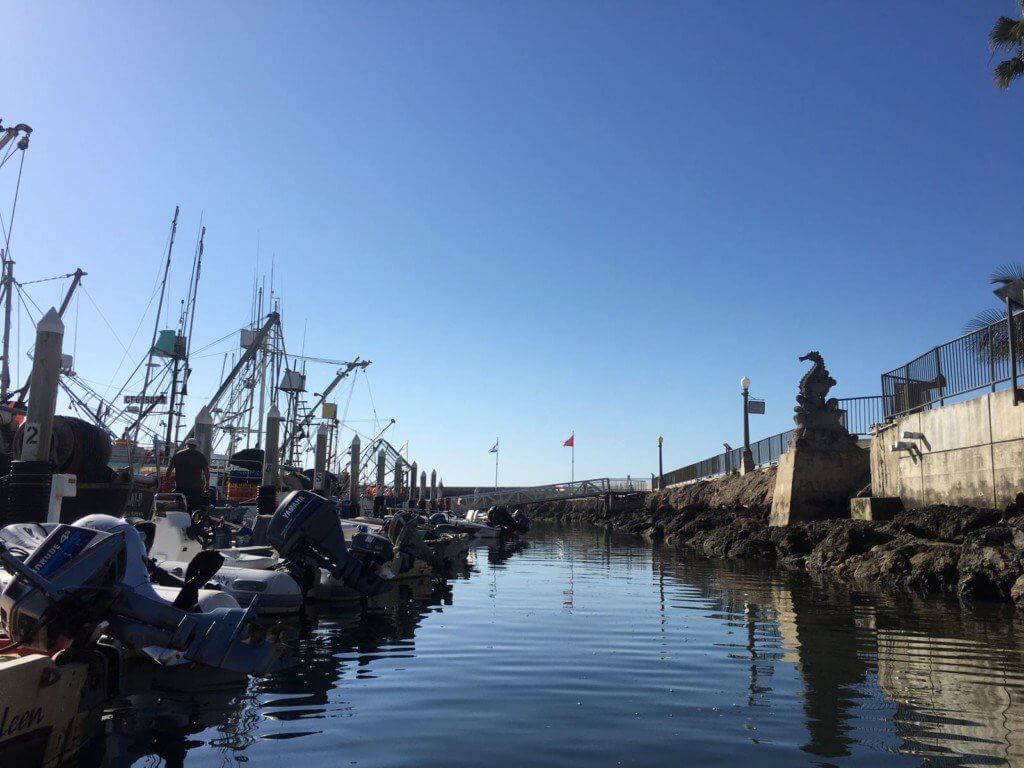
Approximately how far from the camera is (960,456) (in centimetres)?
1877

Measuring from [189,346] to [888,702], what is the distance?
4056 centimetres

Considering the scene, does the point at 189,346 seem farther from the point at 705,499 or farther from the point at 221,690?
the point at 221,690

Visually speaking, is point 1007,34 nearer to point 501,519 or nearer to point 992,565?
point 992,565

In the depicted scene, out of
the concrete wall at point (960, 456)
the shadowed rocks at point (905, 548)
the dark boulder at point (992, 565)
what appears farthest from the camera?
the concrete wall at point (960, 456)

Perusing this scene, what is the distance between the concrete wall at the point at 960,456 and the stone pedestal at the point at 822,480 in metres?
3.24

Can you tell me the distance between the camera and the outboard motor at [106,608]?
585 cm

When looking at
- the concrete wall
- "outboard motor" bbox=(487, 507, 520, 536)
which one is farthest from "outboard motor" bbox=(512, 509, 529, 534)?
the concrete wall

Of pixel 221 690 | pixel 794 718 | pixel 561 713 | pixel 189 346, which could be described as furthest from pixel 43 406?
pixel 189 346

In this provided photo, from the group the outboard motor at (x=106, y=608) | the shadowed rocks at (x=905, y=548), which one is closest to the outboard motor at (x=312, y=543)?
the outboard motor at (x=106, y=608)

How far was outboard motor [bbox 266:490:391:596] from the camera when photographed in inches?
503

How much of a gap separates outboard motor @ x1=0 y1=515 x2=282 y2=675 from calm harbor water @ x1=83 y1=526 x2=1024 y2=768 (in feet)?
1.83

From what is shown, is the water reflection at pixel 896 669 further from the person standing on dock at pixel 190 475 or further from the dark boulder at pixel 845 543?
the person standing on dock at pixel 190 475

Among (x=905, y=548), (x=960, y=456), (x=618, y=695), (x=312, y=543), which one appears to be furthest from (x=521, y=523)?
(x=618, y=695)

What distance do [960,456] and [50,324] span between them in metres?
19.6
